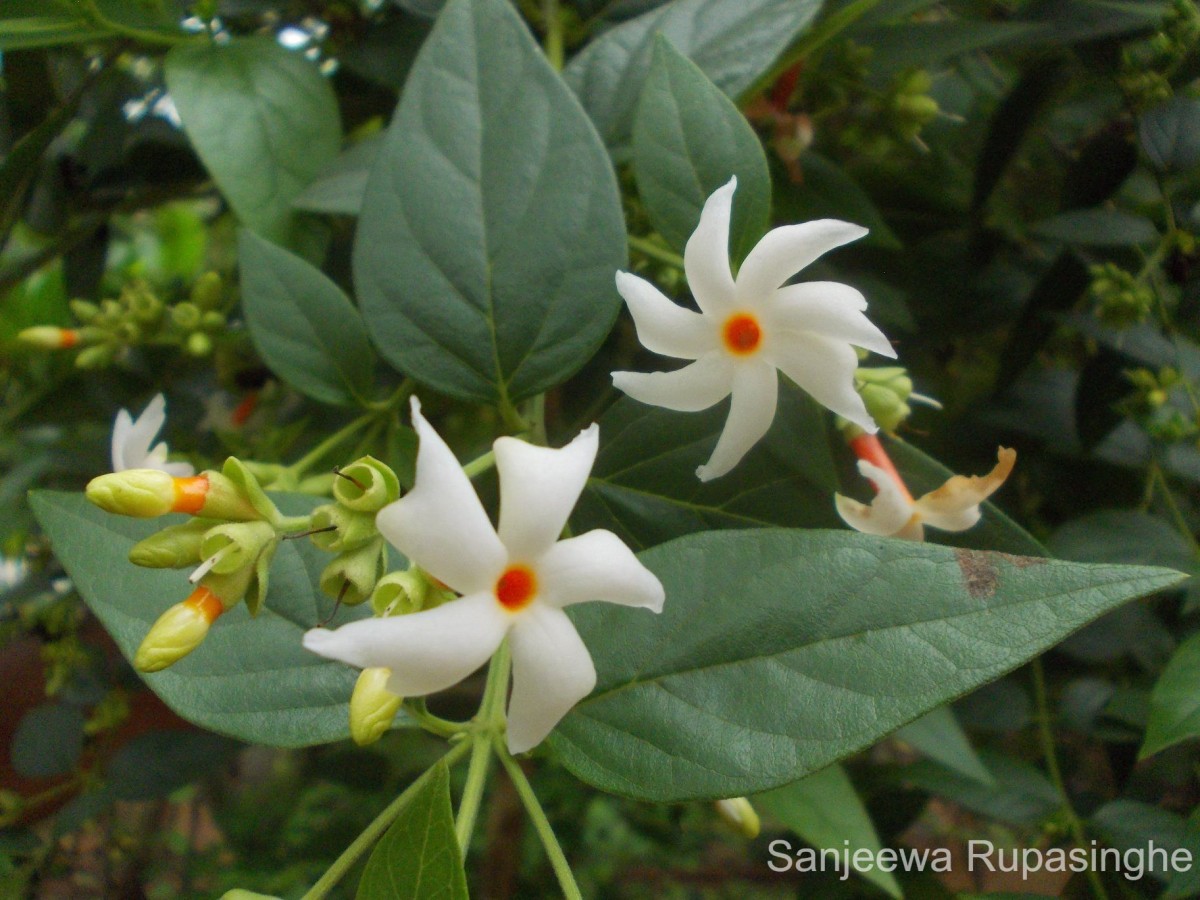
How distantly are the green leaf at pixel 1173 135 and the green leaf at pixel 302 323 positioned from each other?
707 mm

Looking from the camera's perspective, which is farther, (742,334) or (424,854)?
(742,334)

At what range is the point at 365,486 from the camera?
18.3 inches

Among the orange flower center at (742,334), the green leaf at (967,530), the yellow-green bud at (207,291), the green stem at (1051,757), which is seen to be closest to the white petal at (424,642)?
the orange flower center at (742,334)

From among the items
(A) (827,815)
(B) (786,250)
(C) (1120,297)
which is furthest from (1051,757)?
(B) (786,250)

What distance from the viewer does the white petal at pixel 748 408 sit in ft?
1.61

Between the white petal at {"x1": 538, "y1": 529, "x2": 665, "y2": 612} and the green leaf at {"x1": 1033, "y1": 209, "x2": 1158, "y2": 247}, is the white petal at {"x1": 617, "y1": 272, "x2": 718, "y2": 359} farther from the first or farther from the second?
the green leaf at {"x1": 1033, "y1": 209, "x2": 1158, "y2": 247}

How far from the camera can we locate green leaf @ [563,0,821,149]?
0.61 m

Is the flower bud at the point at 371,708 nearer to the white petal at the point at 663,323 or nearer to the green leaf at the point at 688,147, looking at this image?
the white petal at the point at 663,323

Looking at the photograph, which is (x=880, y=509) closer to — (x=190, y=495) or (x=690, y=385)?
(x=690, y=385)

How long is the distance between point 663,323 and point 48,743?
2.80ft

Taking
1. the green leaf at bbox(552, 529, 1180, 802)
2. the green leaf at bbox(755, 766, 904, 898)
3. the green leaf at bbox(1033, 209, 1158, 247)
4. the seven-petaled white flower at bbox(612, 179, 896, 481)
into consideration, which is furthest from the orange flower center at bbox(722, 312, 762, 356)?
the green leaf at bbox(1033, 209, 1158, 247)

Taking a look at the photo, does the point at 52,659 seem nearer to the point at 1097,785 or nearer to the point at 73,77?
the point at 73,77

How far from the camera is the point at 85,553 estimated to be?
507 millimetres

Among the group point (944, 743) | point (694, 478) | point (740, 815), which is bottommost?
point (944, 743)
